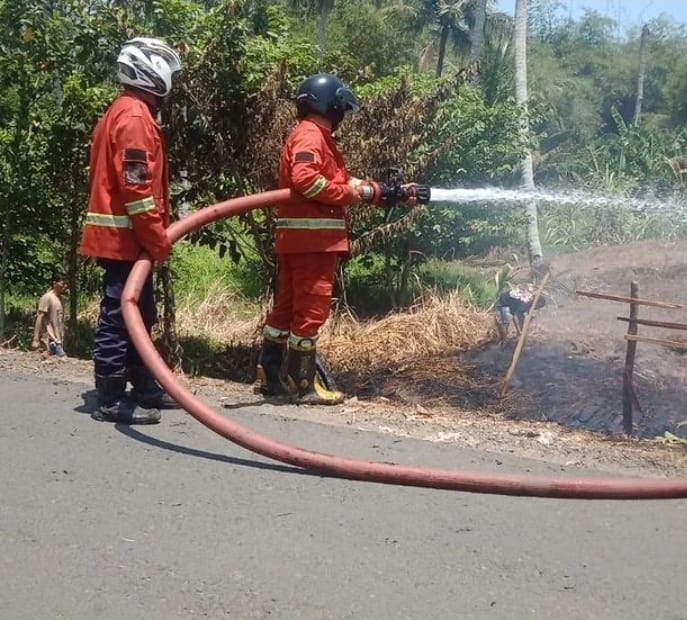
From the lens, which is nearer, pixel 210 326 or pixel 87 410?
pixel 87 410

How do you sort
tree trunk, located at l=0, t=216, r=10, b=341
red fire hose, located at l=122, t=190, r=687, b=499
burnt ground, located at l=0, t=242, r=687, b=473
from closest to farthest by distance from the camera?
red fire hose, located at l=122, t=190, r=687, b=499 < burnt ground, located at l=0, t=242, r=687, b=473 < tree trunk, located at l=0, t=216, r=10, b=341

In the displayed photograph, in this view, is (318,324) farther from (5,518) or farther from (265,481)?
(5,518)

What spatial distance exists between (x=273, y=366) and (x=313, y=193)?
1211 millimetres

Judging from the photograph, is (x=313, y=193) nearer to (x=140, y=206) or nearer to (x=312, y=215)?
(x=312, y=215)

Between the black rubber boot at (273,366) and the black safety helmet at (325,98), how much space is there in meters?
1.39

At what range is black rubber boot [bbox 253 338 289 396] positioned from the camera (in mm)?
5809

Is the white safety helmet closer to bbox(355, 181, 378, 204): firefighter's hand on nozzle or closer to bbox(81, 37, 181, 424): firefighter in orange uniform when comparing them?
bbox(81, 37, 181, 424): firefighter in orange uniform

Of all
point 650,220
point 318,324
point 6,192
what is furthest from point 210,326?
point 650,220

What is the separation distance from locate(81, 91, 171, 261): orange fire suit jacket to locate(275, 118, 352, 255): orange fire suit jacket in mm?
716

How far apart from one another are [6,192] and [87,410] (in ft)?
9.70

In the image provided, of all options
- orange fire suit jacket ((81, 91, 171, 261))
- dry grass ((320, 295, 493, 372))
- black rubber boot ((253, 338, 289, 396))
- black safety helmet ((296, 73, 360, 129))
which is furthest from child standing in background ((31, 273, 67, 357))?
black safety helmet ((296, 73, 360, 129))

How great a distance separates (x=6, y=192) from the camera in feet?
24.8

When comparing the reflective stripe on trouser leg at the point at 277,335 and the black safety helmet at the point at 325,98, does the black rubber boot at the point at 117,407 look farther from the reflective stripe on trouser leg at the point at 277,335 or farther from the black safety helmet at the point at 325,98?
the black safety helmet at the point at 325,98

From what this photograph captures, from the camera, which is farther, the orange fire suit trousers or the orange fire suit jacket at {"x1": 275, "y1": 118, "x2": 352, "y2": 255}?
the orange fire suit trousers
